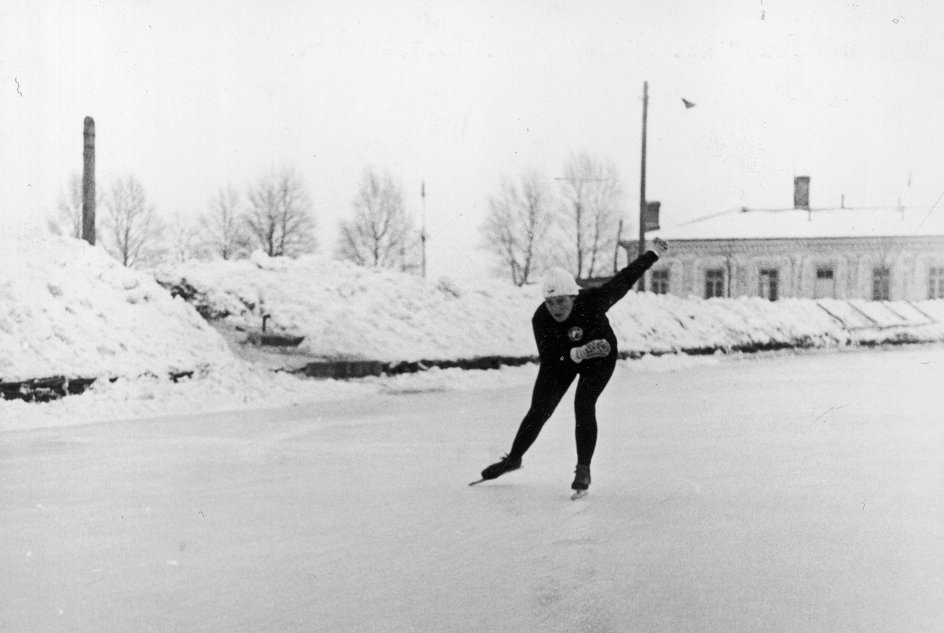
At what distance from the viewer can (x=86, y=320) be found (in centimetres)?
1393

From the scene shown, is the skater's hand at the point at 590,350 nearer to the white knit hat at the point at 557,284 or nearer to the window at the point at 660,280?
the white knit hat at the point at 557,284

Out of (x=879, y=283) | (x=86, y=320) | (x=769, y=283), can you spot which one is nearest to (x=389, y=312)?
(x=86, y=320)

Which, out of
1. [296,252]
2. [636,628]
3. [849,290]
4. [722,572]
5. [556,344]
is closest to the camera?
[636,628]

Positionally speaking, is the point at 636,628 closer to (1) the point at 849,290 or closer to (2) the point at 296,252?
(2) the point at 296,252

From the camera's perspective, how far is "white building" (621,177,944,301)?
41344mm

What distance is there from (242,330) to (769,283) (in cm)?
3311

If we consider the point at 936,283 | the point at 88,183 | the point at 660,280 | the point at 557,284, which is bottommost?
the point at 557,284

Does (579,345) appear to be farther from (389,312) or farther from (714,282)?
(714,282)

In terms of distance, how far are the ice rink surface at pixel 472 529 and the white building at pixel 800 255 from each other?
3022 cm

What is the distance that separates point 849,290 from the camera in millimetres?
44938

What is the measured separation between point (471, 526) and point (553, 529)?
1.47 feet

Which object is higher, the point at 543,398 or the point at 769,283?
the point at 769,283

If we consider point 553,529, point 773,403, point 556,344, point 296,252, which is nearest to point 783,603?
point 553,529

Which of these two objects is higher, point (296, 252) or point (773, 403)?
point (296, 252)
